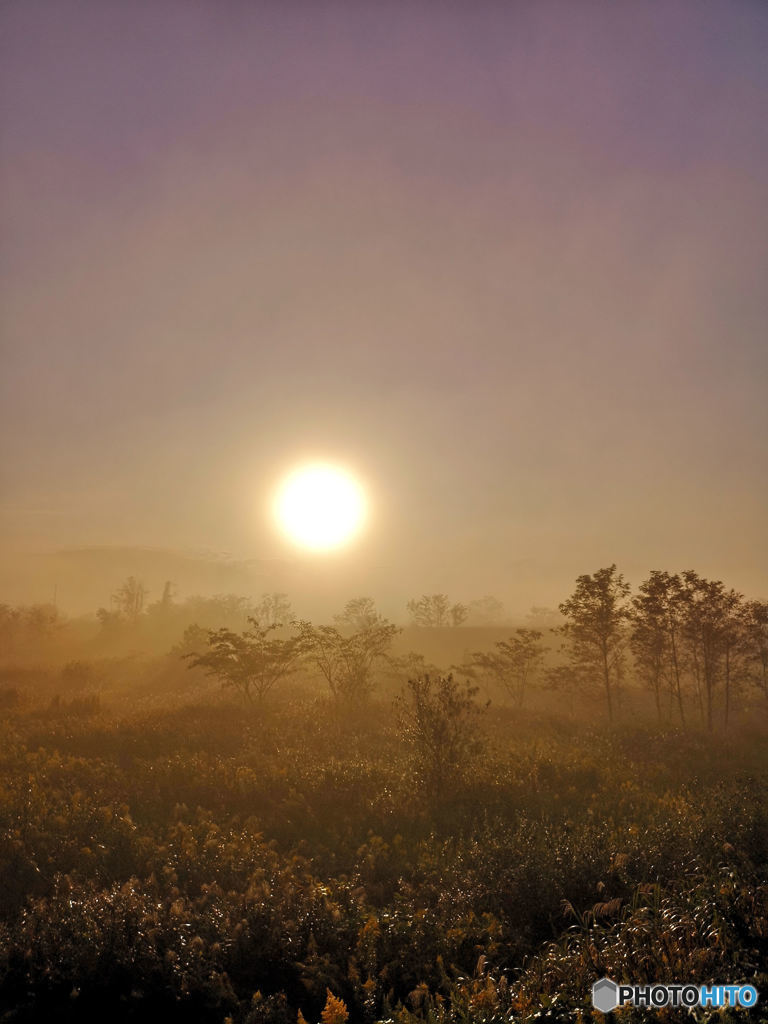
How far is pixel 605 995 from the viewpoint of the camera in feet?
18.9

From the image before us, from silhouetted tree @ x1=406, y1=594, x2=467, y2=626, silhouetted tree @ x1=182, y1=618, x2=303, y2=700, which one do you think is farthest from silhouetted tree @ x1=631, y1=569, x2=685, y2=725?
silhouetted tree @ x1=406, y1=594, x2=467, y2=626

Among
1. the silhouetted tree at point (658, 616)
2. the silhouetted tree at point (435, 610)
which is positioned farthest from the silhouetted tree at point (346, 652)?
the silhouetted tree at point (435, 610)

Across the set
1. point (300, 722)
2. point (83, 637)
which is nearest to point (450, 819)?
point (300, 722)

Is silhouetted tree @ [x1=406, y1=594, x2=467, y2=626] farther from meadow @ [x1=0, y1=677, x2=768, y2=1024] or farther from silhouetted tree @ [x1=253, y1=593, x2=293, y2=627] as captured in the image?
meadow @ [x1=0, y1=677, x2=768, y2=1024]

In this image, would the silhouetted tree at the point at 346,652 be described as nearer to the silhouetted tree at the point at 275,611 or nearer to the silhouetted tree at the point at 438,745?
the silhouetted tree at the point at 438,745

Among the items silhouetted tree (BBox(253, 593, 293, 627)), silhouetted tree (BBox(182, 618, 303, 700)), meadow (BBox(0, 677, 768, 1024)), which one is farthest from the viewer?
silhouetted tree (BBox(253, 593, 293, 627))

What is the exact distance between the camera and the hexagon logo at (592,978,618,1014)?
18.4ft

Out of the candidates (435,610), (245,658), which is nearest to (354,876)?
(245,658)

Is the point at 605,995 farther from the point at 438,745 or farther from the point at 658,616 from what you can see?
the point at 658,616

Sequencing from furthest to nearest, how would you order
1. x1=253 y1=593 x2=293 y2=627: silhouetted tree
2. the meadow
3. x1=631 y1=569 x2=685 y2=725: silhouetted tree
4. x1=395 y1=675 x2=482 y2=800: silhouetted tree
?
x1=253 y1=593 x2=293 y2=627: silhouetted tree
x1=631 y1=569 x2=685 y2=725: silhouetted tree
x1=395 y1=675 x2=482 y2=800: silhouetted tree
the meadow

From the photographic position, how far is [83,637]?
74750mm

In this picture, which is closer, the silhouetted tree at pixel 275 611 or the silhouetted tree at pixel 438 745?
the silhouetted tree at pixel 438 745

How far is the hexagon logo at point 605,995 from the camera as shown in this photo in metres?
5.61

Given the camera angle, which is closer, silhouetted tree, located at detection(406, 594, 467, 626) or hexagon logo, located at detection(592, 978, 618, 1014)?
hexagon logo, located at detection(592, 978, 618, 1014)
